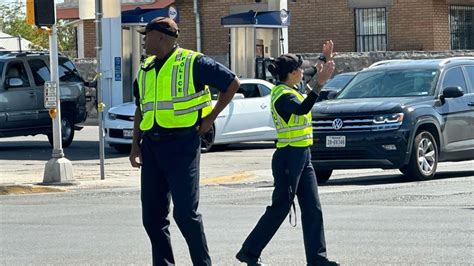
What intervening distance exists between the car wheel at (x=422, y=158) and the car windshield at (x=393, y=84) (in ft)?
2.75

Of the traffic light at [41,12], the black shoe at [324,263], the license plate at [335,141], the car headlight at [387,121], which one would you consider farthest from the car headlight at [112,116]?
the black shoe at [324,263]

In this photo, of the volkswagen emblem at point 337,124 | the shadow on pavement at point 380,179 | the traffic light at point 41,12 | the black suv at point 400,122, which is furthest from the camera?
the traffic light at point 41,12

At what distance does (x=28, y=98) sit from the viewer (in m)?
24.7

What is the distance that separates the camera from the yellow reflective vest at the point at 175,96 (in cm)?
796

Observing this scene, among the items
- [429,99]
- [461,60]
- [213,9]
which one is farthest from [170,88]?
[213,9]

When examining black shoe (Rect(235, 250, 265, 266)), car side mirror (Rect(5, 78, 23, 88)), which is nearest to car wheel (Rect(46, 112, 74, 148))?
car side mirror (Rect(5, 78, 23, 88))

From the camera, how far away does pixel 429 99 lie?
650 inches

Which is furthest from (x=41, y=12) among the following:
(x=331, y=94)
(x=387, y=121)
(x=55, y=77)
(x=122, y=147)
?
(x=122, y=147)

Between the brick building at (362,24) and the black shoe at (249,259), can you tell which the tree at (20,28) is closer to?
the brick building at (362,24)

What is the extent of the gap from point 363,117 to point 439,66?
1.94 metres

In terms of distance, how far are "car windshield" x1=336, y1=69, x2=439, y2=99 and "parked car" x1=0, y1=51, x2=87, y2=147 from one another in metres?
9.31

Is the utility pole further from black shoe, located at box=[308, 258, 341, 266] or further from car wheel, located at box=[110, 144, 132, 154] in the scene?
black shoe, located at box=[308, 258, 341, 266]

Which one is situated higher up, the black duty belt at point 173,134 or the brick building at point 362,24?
the brick building at point 362,24

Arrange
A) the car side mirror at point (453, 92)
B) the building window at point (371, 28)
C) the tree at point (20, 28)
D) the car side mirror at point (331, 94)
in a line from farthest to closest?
the tree at point (20, 28), the building window at point (371, 28), the car side mirror at point (331, 94), the car side mirror at point (453, 92)
